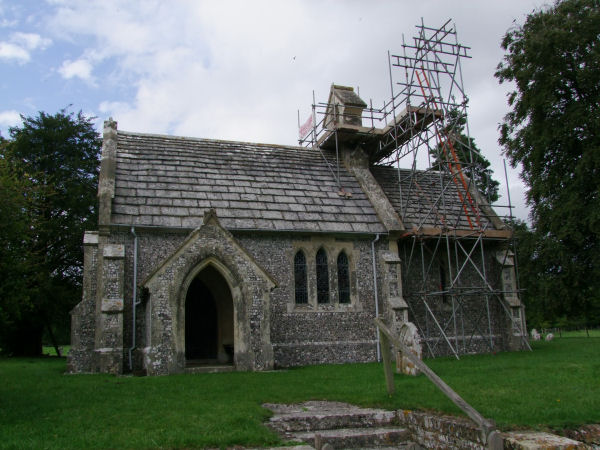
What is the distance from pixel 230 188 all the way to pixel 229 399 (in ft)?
36.1

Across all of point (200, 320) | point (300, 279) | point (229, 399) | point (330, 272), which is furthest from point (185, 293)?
point (229, 399)

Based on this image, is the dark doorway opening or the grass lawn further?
the dark doorway opening

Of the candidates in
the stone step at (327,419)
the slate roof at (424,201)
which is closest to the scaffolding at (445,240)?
the slate roof at (424,201)

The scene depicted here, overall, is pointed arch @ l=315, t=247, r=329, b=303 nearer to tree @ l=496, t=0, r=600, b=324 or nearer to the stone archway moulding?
the stone archway moulding

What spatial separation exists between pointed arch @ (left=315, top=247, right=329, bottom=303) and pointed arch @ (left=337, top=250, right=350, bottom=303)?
0.50 metres

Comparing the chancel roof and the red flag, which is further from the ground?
the red flag

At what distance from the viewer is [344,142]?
78.9 feet

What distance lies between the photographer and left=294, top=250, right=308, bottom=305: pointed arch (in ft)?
62.4

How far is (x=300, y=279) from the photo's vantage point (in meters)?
19.2

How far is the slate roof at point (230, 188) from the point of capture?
59.8ft

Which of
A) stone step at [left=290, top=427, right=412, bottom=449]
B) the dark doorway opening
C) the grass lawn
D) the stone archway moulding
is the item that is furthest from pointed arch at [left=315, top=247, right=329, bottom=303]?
stone step at [left=290, top=427, right=412, bottom=449]

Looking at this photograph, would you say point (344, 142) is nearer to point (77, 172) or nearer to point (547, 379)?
point (547, 379)

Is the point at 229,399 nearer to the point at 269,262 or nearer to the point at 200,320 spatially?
the point at 269,262

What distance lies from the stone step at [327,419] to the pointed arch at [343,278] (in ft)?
33.6
